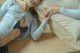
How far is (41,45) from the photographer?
5.30 ft

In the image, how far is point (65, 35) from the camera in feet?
5.06

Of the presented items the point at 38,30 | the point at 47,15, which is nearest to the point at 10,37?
the point at 38,30

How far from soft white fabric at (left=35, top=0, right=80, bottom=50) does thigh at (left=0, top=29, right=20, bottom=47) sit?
1.18ft

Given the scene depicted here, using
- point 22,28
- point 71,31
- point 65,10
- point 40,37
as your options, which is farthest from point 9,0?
point 71,31

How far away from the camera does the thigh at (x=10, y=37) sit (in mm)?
1530

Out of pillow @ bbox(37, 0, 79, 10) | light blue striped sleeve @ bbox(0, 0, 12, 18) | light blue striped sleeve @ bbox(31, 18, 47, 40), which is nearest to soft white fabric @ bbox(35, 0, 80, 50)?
pillow @ bbox(37, 0, 79, 10)

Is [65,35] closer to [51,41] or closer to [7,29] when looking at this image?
[51,41]

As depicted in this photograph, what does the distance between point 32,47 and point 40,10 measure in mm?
410

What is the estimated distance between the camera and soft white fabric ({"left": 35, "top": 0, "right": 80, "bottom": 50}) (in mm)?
1431

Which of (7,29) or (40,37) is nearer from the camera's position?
(7,29)

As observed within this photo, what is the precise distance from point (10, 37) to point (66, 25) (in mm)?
568

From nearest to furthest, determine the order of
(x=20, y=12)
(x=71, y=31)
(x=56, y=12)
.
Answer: (x=71, y=31)
(x=56, y=12)
(x=20, y=12)

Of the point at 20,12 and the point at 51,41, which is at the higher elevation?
the point at 20,12

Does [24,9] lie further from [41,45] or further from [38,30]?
[41,45]
